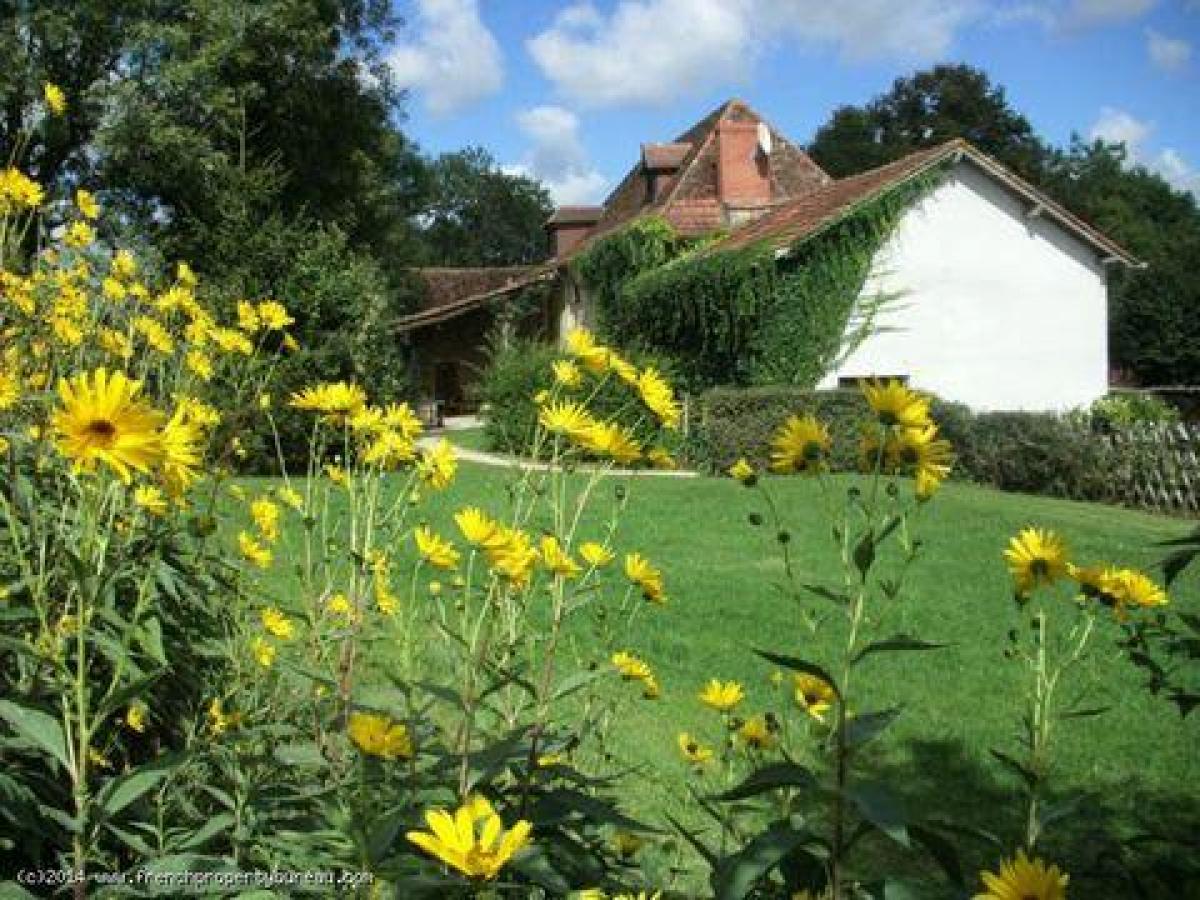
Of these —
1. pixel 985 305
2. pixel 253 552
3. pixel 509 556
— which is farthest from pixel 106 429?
pixel 985 305

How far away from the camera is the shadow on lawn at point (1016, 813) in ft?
10.8

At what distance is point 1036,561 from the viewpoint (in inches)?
70.9

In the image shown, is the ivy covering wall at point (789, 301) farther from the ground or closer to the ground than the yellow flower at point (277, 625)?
farther from the ground

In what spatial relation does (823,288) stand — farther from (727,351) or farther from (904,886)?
(904,886)

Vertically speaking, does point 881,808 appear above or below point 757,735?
above

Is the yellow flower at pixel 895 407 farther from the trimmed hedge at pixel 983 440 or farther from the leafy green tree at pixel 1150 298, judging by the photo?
the leafy green tree at pixel 1150 298

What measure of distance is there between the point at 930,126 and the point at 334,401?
55500 mm

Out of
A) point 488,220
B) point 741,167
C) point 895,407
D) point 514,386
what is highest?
point 488,220

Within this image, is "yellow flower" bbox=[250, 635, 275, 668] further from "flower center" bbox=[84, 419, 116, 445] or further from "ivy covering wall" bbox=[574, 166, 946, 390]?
"ivy covering wall" bbox=[574, 166, 946, 390]

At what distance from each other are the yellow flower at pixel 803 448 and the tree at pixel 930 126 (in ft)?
173

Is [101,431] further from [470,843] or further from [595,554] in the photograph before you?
[595,554]

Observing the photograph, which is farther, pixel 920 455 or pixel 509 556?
pixel 920 455

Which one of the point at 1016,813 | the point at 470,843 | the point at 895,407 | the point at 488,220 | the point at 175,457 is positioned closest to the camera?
the point at 470,843

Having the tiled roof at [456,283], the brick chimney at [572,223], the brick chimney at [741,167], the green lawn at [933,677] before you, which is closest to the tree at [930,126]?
the tiled roof at [456,283]
